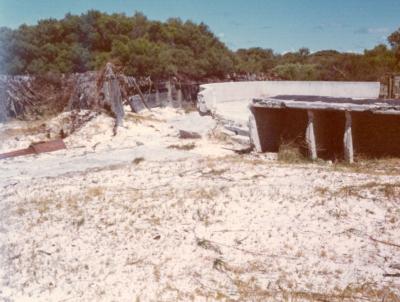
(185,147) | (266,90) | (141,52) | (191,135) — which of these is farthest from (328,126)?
(141,52)

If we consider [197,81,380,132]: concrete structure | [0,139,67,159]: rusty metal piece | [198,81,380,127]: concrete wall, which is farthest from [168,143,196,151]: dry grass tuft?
[198,81,380,127]: concrete wall

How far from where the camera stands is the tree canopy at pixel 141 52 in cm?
2722

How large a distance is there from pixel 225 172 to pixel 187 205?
7.61ft

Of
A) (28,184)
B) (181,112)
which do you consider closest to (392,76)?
(181,112)

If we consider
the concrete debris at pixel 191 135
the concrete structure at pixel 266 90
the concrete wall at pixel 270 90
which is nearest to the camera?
the concrete debris at pixel 191 135

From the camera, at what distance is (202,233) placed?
7.80m

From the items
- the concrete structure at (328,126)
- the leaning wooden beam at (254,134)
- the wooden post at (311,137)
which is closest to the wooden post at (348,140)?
the concrete structure at (328,126)

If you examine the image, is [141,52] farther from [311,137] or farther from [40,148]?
[311,137]

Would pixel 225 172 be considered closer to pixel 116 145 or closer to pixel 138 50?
pixel 116 145

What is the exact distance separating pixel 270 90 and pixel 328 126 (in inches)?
508

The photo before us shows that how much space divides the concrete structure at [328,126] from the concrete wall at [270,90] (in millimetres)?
7435

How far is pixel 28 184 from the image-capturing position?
11016mm

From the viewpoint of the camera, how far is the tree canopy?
89.3ft

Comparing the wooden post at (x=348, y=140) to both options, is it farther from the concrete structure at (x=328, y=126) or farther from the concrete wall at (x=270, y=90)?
the concrete wall at (x=270, y=90)
